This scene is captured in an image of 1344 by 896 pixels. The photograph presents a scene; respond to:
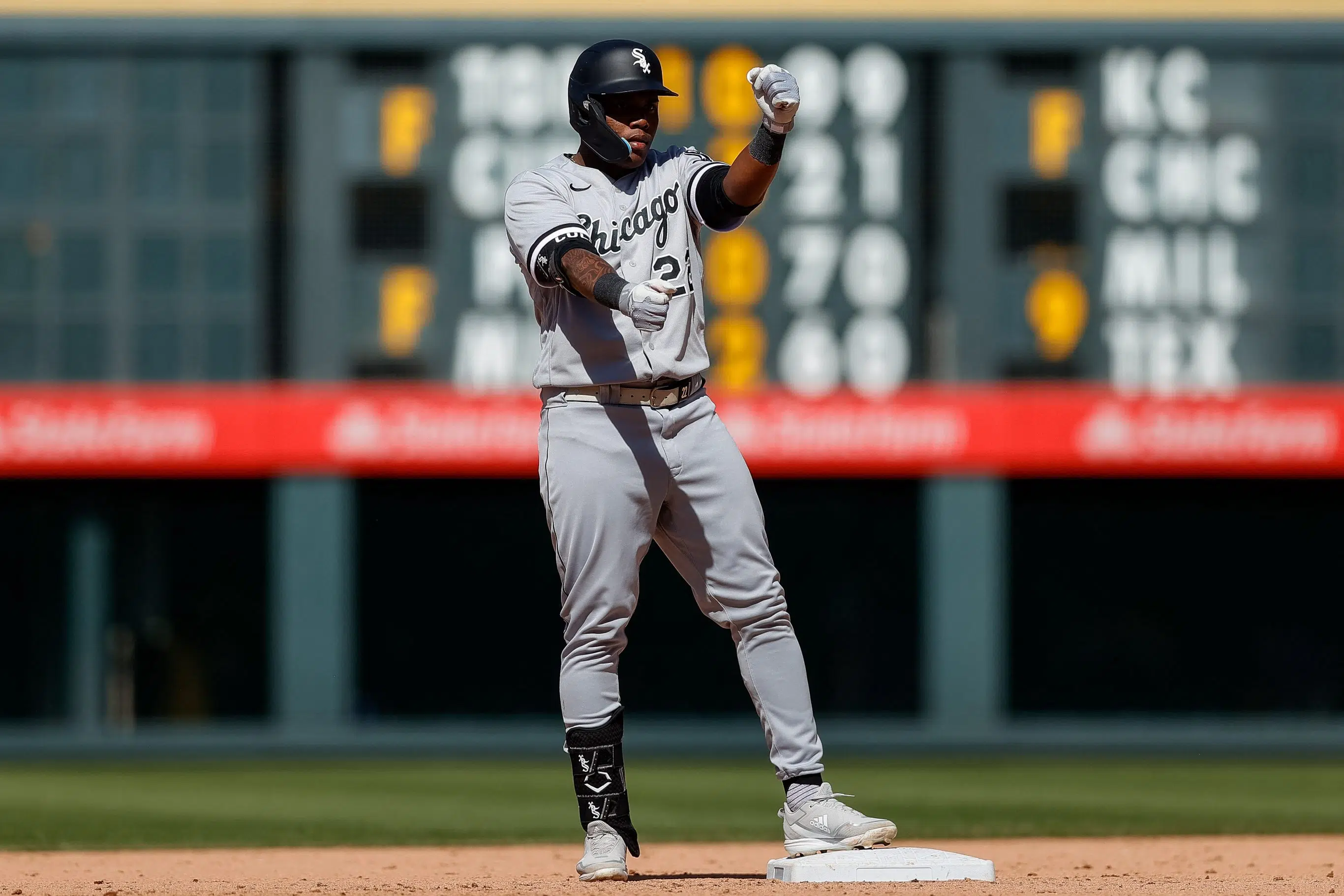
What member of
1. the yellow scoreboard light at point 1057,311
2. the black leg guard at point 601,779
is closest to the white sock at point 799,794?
the black leg guard at point 601,779

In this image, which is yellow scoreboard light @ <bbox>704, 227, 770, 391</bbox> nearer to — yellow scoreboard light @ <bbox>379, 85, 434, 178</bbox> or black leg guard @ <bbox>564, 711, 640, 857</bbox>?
yellow scoreboard light @ <bbox>379, 85, 434, 178</bbox>

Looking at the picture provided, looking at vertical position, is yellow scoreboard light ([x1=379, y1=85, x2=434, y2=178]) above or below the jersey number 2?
above

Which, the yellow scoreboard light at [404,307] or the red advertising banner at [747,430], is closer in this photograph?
the yellow scoreboard light at [404,307]

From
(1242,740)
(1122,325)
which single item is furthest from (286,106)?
(1242,740)

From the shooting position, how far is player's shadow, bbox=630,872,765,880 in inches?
223

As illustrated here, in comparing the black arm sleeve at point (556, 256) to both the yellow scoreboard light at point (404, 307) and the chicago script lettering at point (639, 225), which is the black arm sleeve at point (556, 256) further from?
the yellow scoreboard light at point (404, 307)

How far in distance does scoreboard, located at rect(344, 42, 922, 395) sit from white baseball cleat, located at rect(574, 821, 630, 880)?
12098 millimetres

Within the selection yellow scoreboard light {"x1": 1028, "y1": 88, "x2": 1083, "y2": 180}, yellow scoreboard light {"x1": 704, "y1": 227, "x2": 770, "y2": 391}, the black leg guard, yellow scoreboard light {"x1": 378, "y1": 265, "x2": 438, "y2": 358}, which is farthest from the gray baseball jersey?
yellow scoreboard light {"x1": 1028, "y1": 88, "x2": 1083, "y2": 180}

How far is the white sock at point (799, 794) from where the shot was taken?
547 centimetres

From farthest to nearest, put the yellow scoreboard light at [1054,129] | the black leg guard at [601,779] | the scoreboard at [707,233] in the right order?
the yellow scoreboard light at [1054,129] < the scoreboard at [707,233] < the black leg guard at [601,779]

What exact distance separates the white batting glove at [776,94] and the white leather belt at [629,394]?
0.67m

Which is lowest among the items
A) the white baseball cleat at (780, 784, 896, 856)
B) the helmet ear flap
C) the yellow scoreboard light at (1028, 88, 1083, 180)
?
the white baseball cleat at (780, 784, 896, 856)

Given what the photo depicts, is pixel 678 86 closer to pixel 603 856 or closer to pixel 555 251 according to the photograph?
pixel 555 251

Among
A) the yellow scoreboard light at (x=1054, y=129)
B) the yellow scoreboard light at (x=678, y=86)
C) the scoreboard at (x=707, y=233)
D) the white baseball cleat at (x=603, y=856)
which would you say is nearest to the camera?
the white baseball cleat at (x=603, y=856)
